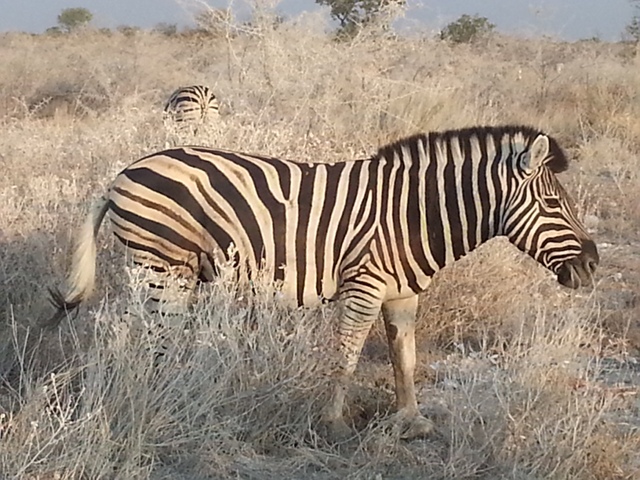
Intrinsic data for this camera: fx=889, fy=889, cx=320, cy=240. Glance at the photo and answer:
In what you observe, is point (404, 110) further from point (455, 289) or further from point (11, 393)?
point (11, 393)

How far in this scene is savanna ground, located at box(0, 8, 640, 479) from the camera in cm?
340

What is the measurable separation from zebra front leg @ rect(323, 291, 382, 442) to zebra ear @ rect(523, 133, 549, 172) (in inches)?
37.0

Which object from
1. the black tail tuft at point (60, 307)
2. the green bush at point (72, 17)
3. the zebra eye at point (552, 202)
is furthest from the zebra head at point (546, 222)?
the green bush at point (72, 17)

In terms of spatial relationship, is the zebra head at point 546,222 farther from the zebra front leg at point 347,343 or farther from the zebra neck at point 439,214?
the zebra front leg at point 347,343

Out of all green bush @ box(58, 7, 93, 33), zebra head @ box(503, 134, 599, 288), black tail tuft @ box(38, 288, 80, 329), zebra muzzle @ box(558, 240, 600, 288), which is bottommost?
black tail tuft @ box(38, 288, 80, 329)

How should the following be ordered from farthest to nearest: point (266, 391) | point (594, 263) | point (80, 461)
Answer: point (594, 263)
point (266, 391)
point (80, 461)

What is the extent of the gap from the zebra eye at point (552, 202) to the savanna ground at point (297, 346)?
1.80ft

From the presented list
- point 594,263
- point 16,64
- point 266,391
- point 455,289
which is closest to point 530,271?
point 455,289

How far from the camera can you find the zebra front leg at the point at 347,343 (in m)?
3.93

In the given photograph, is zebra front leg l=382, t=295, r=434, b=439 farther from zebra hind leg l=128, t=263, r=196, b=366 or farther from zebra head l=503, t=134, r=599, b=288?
zebra hind leg l=128, t=263, r=196, b=366

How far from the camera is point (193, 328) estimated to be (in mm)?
3807

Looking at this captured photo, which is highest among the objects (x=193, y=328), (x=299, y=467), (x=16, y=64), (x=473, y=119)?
(x=16, y=64)

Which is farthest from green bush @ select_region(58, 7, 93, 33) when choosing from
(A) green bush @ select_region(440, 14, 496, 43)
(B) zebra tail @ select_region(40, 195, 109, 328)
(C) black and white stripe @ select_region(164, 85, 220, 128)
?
(B) zebra tail @ select_region(40, 195, 109, 328)

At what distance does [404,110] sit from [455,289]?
11.8 ft
